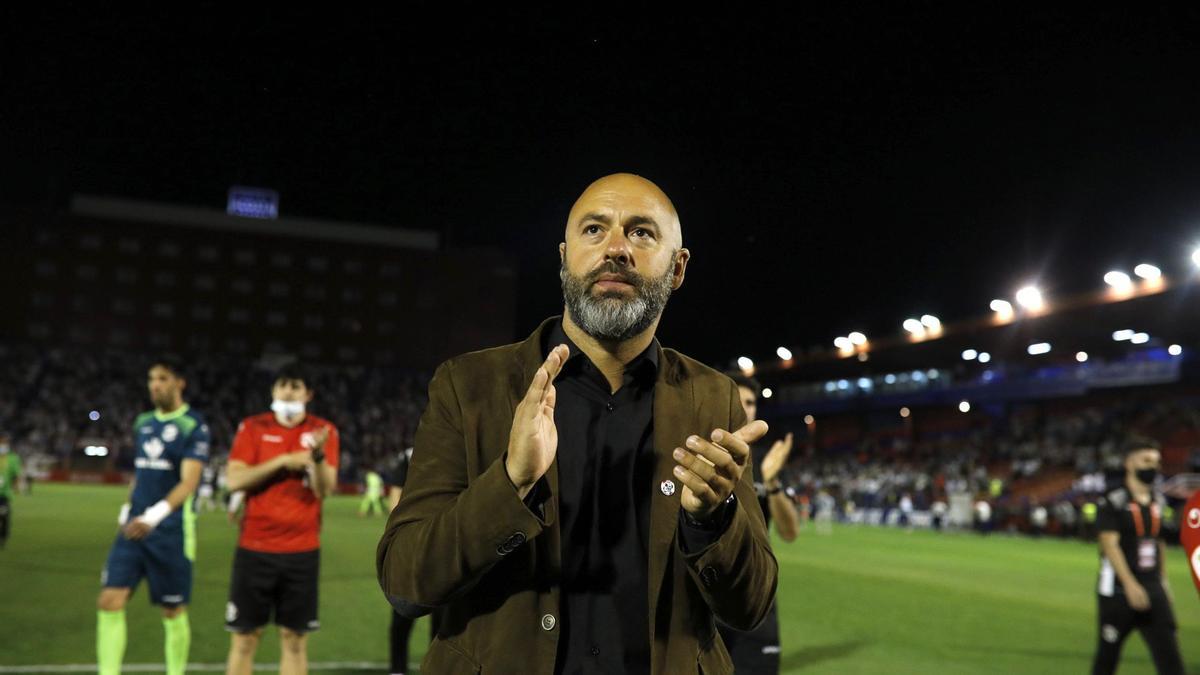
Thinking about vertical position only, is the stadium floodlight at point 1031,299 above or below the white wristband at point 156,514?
above

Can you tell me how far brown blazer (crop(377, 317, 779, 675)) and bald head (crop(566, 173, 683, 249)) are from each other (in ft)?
1.19

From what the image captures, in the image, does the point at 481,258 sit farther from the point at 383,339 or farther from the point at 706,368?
the point at 706,368

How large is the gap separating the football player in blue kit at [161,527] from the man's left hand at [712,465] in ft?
18.8

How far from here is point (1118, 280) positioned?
34125 millimetres

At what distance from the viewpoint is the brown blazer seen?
197 cm

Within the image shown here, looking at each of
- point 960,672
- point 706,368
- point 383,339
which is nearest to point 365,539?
point 960,672

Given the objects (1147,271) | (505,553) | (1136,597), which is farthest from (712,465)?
(1147,271)

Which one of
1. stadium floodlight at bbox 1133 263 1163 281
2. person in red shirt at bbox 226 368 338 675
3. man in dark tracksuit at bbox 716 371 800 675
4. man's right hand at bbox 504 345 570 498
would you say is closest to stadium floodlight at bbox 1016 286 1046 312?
stadium floodlight at bbox 1133 263 1163 281

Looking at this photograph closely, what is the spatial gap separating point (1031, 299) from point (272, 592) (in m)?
36.2

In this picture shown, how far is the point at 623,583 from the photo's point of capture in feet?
7.11

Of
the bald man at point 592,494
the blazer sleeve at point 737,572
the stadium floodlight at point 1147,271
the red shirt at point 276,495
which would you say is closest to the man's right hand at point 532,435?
the bald man at point 592,494

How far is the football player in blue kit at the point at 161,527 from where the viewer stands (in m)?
6.71

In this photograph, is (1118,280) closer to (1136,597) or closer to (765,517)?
(1136,597)

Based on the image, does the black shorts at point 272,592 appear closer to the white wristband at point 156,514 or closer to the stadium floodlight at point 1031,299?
the white wristband at point 156,514
